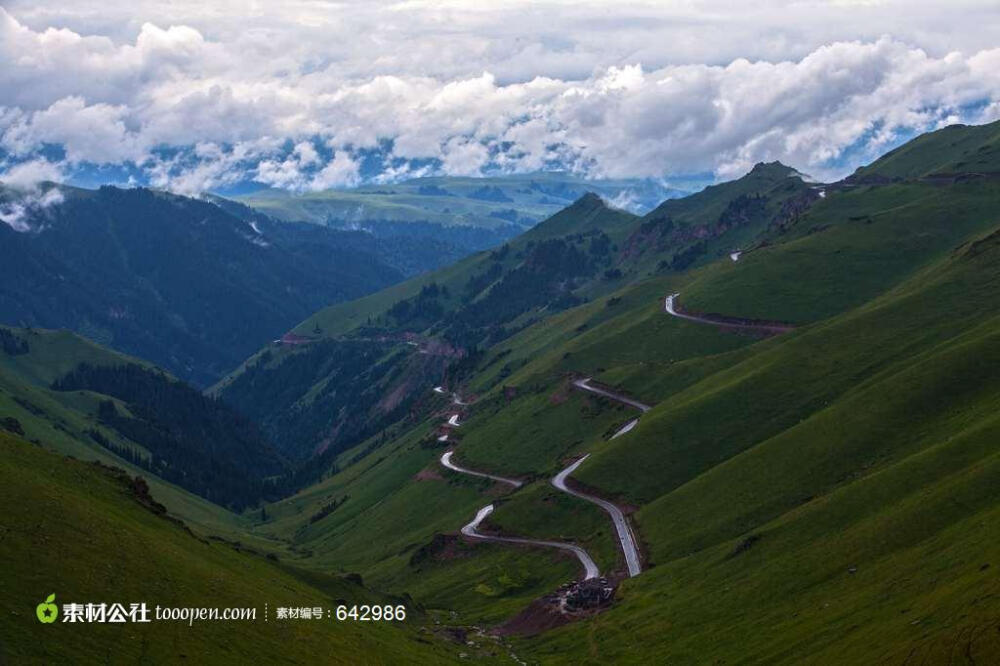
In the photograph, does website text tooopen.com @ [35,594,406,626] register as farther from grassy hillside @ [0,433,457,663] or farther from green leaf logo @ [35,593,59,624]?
grassy hillside @ [0,433,457,663]

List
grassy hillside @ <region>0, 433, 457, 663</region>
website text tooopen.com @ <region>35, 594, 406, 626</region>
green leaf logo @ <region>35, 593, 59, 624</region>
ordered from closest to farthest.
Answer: green leaf logo @ <region>35, 593, 59, 624</region> < grassy hillside @ <region>0, 433, 457, 663</region> < website text tooopen.com @ <region>35, 594, 406, 626</region>

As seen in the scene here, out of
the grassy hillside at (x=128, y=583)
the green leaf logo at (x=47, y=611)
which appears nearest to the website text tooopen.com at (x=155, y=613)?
the green leaf logo at (x=47, y=611)

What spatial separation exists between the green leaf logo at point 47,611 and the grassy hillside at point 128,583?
2.19 feet

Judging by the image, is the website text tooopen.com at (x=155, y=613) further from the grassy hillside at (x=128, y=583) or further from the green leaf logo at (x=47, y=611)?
the grassy hillside at (x=128, y=583)

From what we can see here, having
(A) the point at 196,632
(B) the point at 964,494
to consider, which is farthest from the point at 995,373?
(A) the point at 196,632

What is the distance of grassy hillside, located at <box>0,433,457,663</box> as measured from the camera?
86062 mm

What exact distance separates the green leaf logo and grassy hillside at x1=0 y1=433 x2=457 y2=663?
67 centimetres

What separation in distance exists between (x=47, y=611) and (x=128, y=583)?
13406 mm

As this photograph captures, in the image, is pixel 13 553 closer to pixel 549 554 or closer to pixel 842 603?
pixel 842 603

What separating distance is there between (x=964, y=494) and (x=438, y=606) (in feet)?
306

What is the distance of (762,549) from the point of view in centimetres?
15450

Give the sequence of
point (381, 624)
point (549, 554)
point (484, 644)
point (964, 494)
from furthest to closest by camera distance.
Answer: point (549, 554), point (484, 644), point (381, 624), point (964, 494)

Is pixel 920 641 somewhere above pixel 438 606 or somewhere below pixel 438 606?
above

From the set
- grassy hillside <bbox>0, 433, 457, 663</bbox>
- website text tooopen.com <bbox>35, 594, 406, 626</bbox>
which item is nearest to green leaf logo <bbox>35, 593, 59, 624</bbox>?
website text tooopen.com <bbox>35, 594, 406, 626</bbox>
